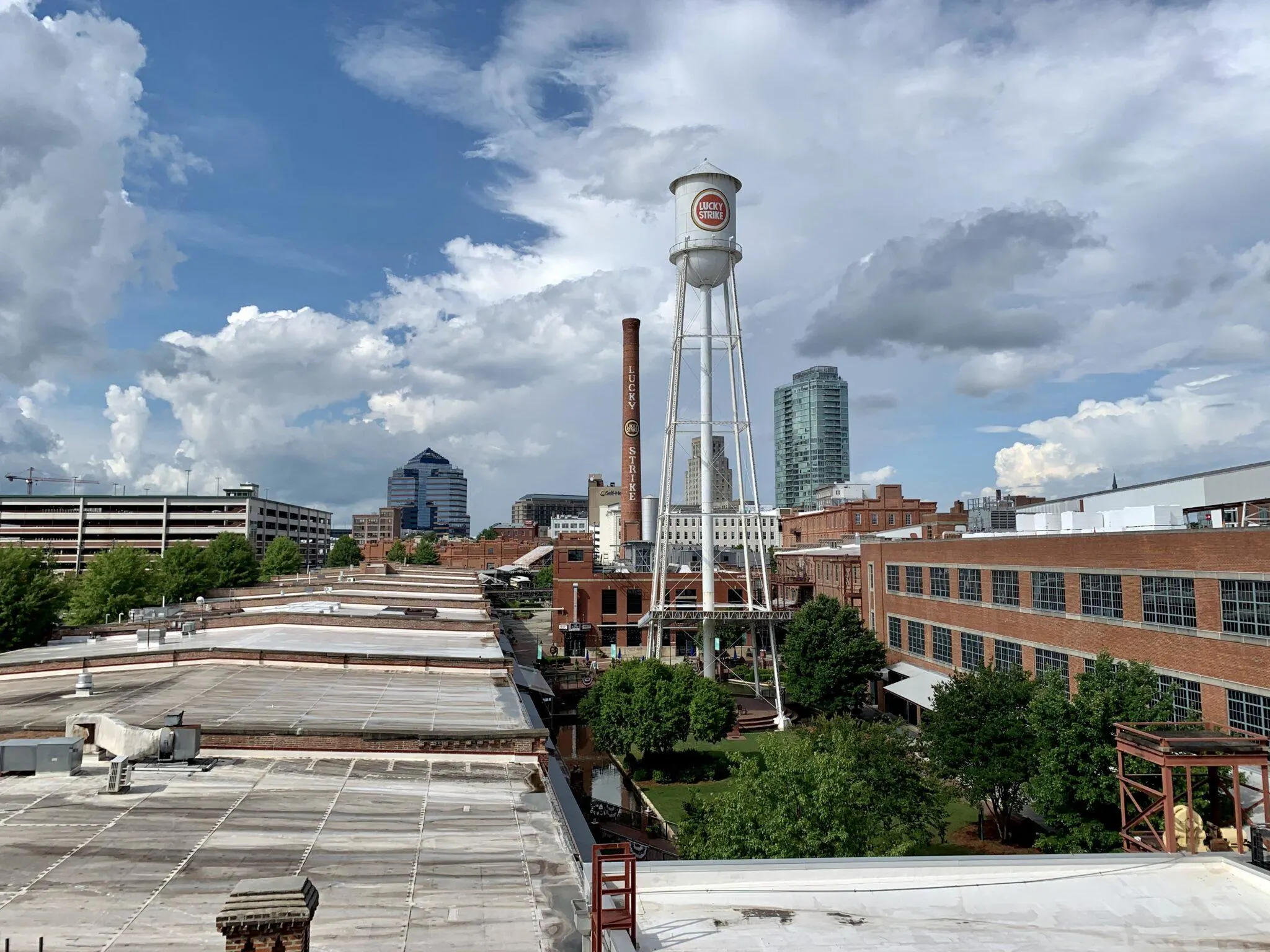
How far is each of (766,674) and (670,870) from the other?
52.1 m

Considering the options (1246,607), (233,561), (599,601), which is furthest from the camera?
(233,561)

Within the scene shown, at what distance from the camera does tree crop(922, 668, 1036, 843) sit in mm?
27828

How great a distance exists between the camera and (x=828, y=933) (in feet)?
36.1

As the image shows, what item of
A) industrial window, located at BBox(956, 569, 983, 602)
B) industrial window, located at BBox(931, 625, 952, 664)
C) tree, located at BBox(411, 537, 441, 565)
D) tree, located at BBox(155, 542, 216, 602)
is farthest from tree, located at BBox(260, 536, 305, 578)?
industrial window, located at BBox(956, 569, 983, 602)

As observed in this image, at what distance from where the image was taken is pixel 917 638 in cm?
5184

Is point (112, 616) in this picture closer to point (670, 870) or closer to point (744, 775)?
point (744, 775)

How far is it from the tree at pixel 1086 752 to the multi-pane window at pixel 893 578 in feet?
99.4

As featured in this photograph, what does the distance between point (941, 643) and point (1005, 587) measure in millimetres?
8400

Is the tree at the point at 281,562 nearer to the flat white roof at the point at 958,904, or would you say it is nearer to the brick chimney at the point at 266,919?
the flat white roof at the point at 958,904

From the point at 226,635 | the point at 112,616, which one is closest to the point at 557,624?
the point at 112,616

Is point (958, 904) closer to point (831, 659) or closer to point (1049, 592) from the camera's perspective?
point (1049, 592)

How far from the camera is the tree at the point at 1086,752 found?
22.7 meters

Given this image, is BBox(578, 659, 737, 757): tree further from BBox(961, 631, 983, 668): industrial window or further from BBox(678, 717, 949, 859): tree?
BBox(961, 631, 983, 668): industrial window

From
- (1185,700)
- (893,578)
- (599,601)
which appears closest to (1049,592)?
(1185,700)
